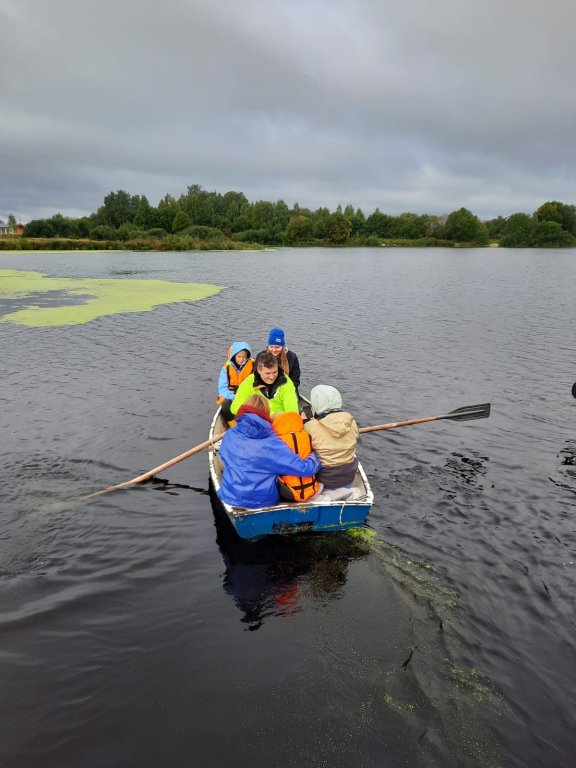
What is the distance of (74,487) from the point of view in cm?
845

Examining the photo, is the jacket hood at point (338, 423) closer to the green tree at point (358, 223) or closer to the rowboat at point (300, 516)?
the rowboat at point (300, 516)

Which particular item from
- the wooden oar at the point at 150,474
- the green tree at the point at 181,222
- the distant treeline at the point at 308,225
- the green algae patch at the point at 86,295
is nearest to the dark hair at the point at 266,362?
the wooden oar at the point at 150,474

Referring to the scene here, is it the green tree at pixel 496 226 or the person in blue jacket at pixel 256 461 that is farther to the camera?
the green tree at pixel 496 226

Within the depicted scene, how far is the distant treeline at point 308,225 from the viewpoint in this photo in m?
116

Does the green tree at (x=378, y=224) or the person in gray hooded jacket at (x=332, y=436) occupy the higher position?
the green tree at (x=378, y=224)

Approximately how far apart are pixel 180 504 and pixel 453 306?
2509 cm

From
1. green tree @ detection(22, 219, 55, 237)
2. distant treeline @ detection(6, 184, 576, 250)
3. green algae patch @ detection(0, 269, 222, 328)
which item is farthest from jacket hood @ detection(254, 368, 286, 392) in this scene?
green tree @ detection(22, 219, 55, 237)

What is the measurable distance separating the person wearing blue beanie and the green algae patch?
49.3ft

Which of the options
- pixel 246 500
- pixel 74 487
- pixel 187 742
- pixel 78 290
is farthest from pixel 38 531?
pixel 78 290

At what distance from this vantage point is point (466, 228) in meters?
126

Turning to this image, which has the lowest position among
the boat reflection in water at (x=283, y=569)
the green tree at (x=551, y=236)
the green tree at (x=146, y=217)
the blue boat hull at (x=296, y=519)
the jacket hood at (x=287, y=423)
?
the boat reflection in water at (x=283, y=569)

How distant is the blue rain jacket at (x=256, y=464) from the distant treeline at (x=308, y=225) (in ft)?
359

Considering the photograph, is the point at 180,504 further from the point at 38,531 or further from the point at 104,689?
the point at 104,689

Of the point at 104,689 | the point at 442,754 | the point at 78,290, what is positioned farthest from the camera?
the point at 78,290
